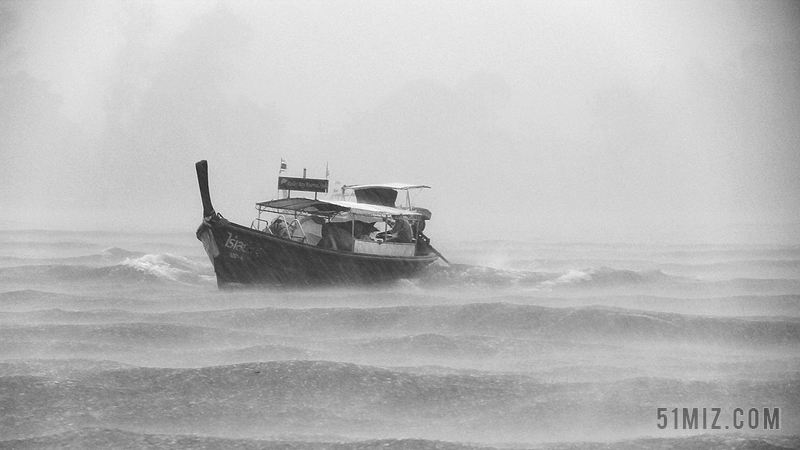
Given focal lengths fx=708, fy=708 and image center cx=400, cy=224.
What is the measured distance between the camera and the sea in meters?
9.21

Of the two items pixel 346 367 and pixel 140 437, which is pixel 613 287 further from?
pixel 140 437

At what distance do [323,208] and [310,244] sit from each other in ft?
4.83

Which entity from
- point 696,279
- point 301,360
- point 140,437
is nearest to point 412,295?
point 301,360

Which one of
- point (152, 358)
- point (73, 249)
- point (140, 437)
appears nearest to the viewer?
point (140, 437)

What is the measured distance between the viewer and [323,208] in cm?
2508

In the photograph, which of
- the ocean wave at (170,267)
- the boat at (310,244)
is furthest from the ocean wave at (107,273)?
the boat at (310,244)

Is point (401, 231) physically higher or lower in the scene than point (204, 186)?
lower

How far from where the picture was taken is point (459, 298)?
22.5 metres

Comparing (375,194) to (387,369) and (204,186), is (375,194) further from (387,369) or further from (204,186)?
(387,369)

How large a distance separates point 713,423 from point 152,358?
916cm

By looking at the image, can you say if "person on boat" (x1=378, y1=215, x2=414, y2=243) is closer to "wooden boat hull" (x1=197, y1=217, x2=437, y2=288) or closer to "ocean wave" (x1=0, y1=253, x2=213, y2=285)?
"wooden boat hull" (x1=197, y1=217, x2=437, y2=288)

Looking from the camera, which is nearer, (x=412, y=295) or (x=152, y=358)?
(x=152, y=358)

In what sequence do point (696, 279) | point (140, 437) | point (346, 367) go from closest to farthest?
point (140, 437) → point (346, 367) → point (696, 279)

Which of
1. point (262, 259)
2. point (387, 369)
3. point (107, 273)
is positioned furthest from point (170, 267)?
point (387, 369)
